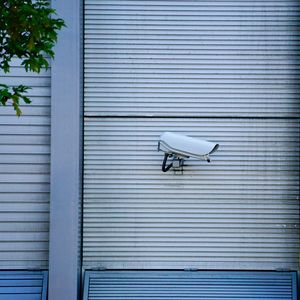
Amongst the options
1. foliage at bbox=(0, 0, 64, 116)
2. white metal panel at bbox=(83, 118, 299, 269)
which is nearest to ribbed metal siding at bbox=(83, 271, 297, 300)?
white metal panel at bbox=(83, 118, 299, 269)

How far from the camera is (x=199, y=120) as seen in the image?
646 cm

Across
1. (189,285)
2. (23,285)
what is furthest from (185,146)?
(23,285)

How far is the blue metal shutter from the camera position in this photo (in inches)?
237

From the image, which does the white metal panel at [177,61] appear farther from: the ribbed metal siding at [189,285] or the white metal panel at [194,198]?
the ribbed metal siding at [189,285]

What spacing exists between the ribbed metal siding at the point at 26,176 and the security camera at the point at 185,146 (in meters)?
1.43

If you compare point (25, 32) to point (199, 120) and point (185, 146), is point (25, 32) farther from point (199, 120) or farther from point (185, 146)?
point (199, 120)

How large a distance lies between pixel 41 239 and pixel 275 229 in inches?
115

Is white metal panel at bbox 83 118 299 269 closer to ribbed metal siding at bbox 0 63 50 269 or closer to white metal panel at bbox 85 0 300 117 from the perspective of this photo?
white metal panel at bbox 85 0 300 117

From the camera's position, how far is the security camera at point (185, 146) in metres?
6.09

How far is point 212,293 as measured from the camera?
6.25 m

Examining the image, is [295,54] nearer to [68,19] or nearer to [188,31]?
[188,31]

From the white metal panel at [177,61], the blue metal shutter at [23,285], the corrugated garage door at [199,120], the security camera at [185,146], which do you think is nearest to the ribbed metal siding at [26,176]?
the blue metal shutter at [23,285]

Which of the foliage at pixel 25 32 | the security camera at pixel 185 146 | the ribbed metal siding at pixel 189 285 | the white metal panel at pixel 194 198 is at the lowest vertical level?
the ribbed metal siding at pixel 189 285

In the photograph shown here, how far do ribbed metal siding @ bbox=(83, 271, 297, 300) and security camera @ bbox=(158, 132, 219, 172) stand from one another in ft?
4.98
